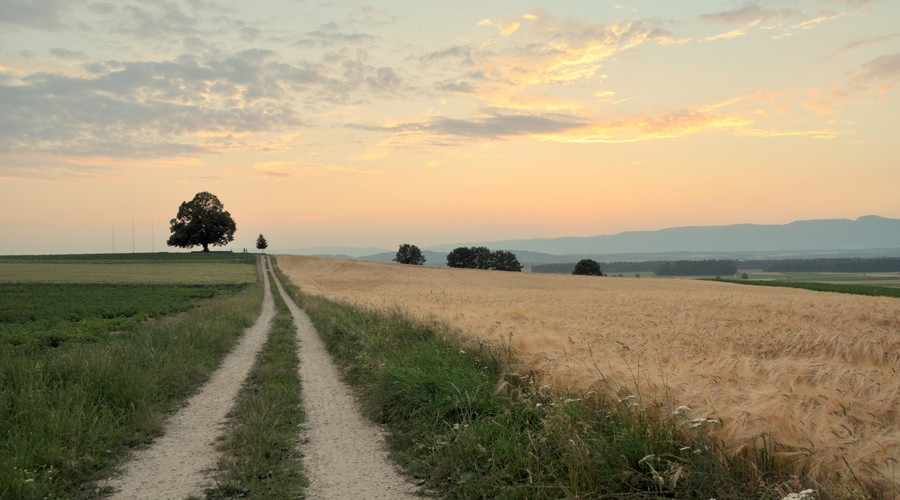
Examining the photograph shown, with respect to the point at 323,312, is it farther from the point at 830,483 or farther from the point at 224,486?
the point at 830,483

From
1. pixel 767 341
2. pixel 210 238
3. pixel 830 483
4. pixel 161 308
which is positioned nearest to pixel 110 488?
pixel 830 483

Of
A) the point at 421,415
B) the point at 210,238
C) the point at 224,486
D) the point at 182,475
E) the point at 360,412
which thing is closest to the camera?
the point at 224,486

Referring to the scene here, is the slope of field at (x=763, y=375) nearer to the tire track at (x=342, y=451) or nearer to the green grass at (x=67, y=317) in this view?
the tire track at (x=342, y=451)

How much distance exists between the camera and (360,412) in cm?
859

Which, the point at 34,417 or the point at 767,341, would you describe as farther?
the point at 767,341

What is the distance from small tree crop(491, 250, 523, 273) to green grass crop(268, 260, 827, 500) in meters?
110

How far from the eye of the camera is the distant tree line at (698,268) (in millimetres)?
126188

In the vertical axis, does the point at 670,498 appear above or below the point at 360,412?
above

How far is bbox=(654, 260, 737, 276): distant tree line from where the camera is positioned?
12619 cm

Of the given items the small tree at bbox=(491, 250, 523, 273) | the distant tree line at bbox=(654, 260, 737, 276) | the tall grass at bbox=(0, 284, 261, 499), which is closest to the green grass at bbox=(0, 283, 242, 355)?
the tall grass at bbox=(0, 284, 261, 499)

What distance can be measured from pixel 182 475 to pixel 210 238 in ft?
366

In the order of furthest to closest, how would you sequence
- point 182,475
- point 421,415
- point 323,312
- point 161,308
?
point 161,308 < point 323,312 < point 421,415 < point 182,475

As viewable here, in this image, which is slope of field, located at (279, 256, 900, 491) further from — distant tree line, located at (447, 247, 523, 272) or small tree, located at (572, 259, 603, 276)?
distant tree line, located at (447, 247, 523, 272)

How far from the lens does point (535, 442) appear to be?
5395 millimetres
